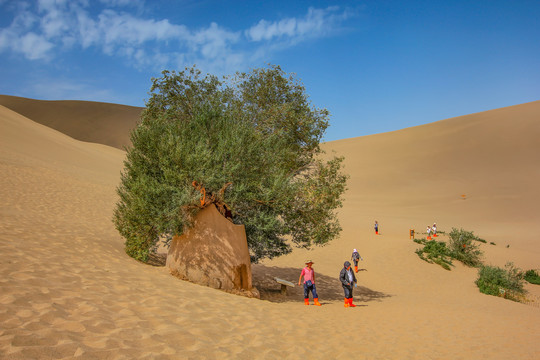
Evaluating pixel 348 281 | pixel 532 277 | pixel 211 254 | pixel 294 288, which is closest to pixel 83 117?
pixel 294 288

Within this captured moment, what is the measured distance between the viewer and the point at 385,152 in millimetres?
78750

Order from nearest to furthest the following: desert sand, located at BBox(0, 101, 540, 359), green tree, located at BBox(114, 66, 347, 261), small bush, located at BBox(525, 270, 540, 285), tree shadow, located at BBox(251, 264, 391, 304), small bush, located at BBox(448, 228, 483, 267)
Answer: desert sand, located at BBox(0, 101, 540, 359)
green tree, located at BBox(114, 66, 347, 261)
tree shadow, located at BBox(251, 264, 391, 304)
small bush, located at BBox(525, 270, 540, 285)
small bush, located at BBox(448, 228, 483, 267)

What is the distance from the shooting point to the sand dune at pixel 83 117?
9731 cm

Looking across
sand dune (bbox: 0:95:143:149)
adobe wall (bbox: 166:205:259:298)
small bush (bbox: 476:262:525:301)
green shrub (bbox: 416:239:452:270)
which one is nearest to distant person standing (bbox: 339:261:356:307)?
adobe wall (bbox: 166:205:259:298)

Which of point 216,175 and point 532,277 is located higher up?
point 216,175

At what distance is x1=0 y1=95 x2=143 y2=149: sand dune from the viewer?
97.3m

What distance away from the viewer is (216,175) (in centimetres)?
1062

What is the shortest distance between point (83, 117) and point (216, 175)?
11530cm

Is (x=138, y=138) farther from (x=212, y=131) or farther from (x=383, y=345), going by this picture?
(x=383, y=345)

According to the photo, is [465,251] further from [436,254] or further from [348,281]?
[348,281]

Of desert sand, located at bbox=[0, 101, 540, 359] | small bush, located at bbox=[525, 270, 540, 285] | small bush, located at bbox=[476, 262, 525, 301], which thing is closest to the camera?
desert sand, located at bbox=[0, 101, 540, 359]

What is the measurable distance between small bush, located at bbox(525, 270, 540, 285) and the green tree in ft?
53.6

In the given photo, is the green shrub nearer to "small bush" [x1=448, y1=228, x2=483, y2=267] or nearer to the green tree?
"small bush" [x1=448, y1=228, x2=483, y2=267]

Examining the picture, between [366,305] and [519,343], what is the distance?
4.97 metres
